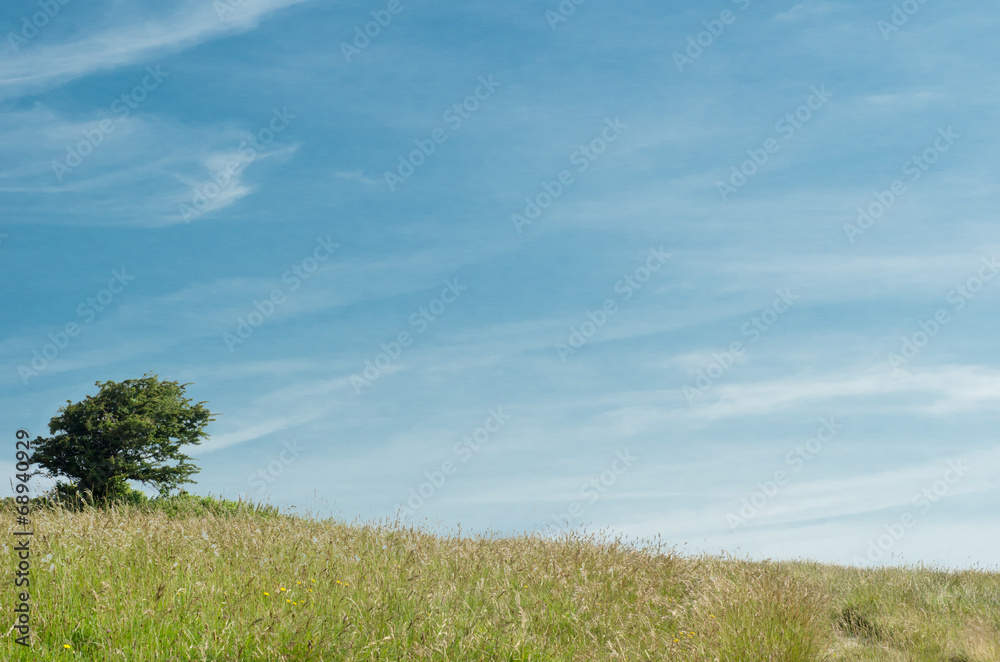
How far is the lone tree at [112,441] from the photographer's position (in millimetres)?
20781

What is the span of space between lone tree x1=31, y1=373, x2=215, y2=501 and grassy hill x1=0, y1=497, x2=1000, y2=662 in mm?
11517

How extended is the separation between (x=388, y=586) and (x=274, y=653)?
187cm

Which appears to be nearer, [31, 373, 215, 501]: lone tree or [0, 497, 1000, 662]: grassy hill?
[0, 497, 1000, 662]: grassy hill

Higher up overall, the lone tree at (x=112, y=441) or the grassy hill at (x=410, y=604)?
the lone tree at (x=112, y=441)

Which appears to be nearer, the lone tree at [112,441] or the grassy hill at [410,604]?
the grassy hill at [410,604]

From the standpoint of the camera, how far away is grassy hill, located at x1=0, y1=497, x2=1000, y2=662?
576 centimetres

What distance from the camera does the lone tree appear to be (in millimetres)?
20781

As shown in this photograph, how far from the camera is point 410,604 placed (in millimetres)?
7039

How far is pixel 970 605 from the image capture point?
36.1 ft

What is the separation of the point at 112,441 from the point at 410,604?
17.5 meters

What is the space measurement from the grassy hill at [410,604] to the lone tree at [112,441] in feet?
37.8

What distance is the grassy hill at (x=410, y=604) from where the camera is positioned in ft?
18.9

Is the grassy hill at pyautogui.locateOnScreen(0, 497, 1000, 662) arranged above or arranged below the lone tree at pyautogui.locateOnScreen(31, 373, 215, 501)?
below

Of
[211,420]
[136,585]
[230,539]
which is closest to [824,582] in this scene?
[230,539]
